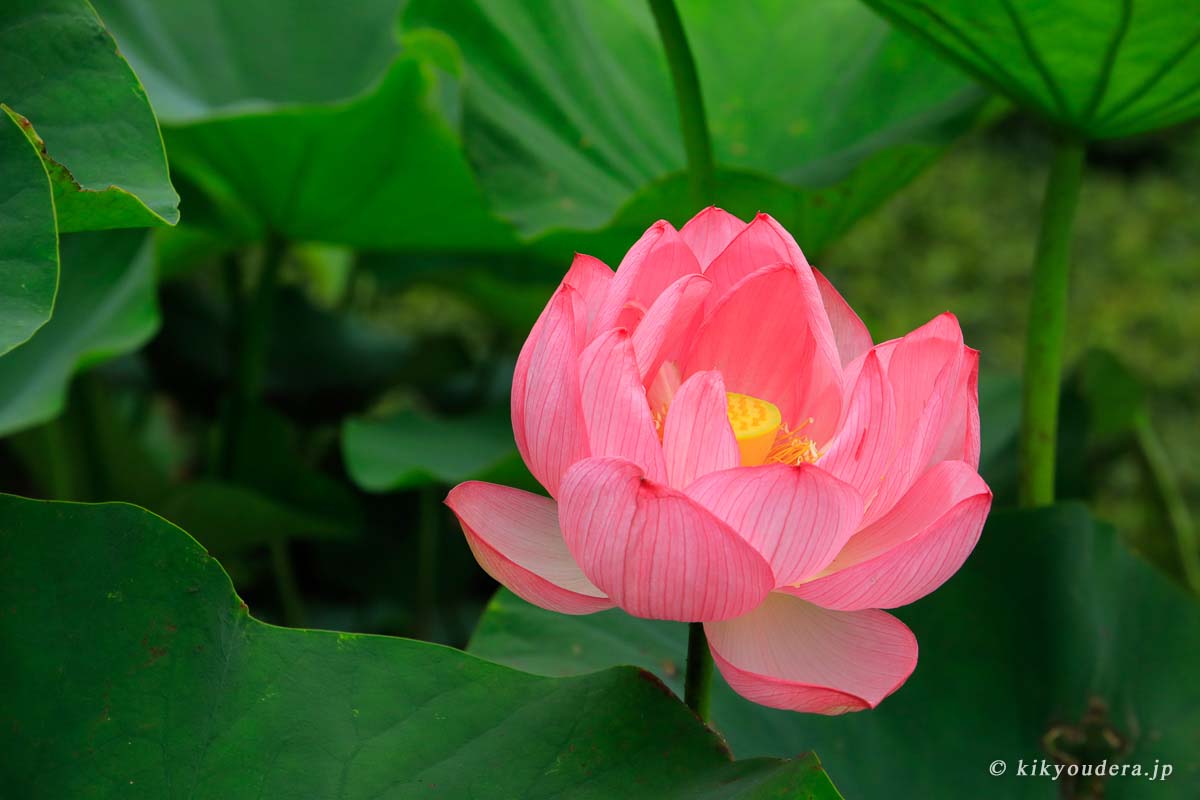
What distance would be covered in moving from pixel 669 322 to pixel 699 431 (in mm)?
47

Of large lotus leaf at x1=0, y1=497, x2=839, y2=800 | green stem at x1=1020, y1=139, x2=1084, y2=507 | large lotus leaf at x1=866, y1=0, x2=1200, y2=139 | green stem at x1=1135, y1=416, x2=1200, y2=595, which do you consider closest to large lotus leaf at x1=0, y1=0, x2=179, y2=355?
large lotus leaf at x1=0, y1=497, x2=839, y2=800

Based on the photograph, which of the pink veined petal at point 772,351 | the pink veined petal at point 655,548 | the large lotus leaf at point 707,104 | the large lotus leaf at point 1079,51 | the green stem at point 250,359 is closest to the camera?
the pink veined petal at point 655,548

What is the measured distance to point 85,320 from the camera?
0.79 m

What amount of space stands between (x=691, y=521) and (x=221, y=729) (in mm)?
199

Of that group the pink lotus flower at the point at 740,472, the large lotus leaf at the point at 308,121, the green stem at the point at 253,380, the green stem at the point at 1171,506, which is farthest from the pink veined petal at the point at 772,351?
the green stem at the point at 1171,506

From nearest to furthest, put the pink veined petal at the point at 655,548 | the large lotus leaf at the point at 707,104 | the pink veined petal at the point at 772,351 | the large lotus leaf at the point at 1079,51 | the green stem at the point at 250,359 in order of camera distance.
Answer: the pink veined petal at the point at 655,548 < the pink veined petal at the point at 772,351 < the large lotus leaf at the point at 1079,51 < the large lotus leaf at the point at 707,104 < the green stem at the point at 250,359

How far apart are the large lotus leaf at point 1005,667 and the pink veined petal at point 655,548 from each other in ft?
0.65

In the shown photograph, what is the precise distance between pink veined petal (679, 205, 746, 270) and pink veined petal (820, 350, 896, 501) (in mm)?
98

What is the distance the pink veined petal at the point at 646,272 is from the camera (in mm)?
398

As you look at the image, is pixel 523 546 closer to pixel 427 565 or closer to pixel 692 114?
pixel 692 114

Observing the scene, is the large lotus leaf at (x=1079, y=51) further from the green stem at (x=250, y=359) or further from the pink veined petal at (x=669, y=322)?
the green stem at (x=250, y=359)

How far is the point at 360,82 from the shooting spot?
106 cm

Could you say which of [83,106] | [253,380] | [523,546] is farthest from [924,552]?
[253,380]

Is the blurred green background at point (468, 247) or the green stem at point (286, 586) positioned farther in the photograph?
the green stem at point (286, 586)
